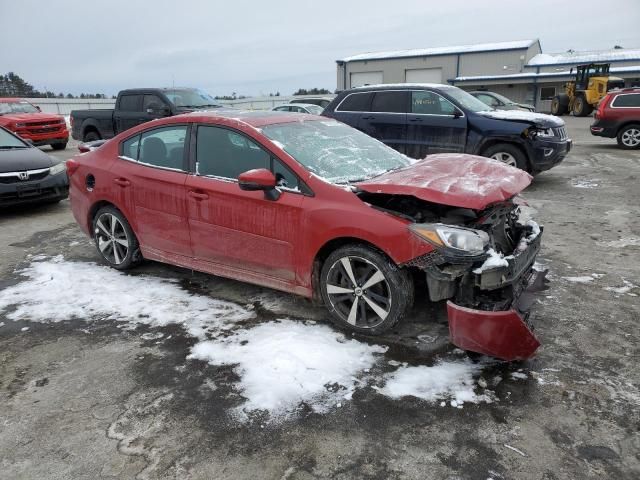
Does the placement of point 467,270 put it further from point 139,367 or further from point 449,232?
point 139,367

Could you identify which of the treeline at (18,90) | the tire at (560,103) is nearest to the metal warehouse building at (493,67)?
the tire at (560,103)

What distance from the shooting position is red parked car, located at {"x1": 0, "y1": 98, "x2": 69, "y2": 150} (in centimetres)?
1572

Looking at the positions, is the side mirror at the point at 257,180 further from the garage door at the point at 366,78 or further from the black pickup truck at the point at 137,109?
the garage door at the point at 366,78

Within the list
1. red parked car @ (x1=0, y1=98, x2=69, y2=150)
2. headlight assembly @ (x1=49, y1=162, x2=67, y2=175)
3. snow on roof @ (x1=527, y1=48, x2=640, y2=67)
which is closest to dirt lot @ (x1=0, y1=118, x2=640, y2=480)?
headlight assembly @ (x1=49, y1=162, x2=67, y2=175)

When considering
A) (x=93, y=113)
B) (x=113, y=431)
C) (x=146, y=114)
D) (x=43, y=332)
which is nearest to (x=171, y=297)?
(x=43, y=332)

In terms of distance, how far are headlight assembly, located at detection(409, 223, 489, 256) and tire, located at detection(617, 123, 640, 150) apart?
1319 centimetres


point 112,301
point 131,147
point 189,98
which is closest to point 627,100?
point 189,98

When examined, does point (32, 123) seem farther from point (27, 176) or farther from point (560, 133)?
point (560, 133)

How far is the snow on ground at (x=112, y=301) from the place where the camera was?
4020 mm

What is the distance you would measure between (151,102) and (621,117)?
1272 cm

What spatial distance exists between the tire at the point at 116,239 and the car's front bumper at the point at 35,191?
3252 mm

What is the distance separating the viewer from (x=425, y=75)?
43.3 metres

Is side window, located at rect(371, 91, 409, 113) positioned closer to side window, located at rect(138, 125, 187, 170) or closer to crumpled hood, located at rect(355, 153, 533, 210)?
crumpled hood, located at rect(355, 153, 533, 210)

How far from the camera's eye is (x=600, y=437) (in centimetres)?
252
